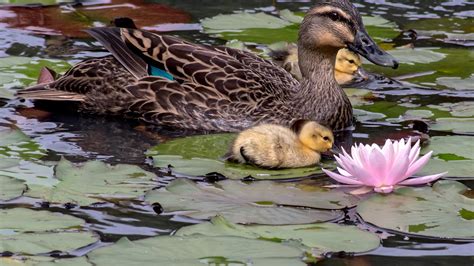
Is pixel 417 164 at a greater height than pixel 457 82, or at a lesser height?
greater

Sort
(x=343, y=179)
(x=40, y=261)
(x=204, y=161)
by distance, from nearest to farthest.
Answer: (x=40, y=261)
(x=343, y=179)
(x=204, y=161)

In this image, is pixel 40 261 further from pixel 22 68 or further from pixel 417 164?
pixel 22 68

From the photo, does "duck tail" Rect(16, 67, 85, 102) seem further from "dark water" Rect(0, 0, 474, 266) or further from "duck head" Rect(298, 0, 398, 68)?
"duck head" Rect(298, 0, 398, 68)

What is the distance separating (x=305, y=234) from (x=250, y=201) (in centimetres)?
65

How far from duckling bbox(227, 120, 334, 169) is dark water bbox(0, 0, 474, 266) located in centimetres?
54

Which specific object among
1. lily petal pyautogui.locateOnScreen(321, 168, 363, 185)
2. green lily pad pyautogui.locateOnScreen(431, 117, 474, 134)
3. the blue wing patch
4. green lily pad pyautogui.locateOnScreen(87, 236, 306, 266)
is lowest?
green lily pad pyautogui.locateOnScreen(431, 117, 474, 134)

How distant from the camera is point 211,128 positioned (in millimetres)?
8742

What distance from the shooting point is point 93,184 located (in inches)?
265

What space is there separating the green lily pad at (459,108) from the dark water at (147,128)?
0.24 meters

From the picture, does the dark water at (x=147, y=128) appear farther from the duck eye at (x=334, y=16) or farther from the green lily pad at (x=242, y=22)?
the duck eye at (x=334, y=16)

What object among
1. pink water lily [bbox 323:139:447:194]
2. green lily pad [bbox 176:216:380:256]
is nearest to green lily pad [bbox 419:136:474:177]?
pink water lily [bbox 323:139:447:194]

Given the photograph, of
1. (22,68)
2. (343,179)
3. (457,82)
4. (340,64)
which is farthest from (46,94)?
(457,82)

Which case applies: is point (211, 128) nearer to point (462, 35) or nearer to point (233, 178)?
point (233, 178)

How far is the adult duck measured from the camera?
878 cm
